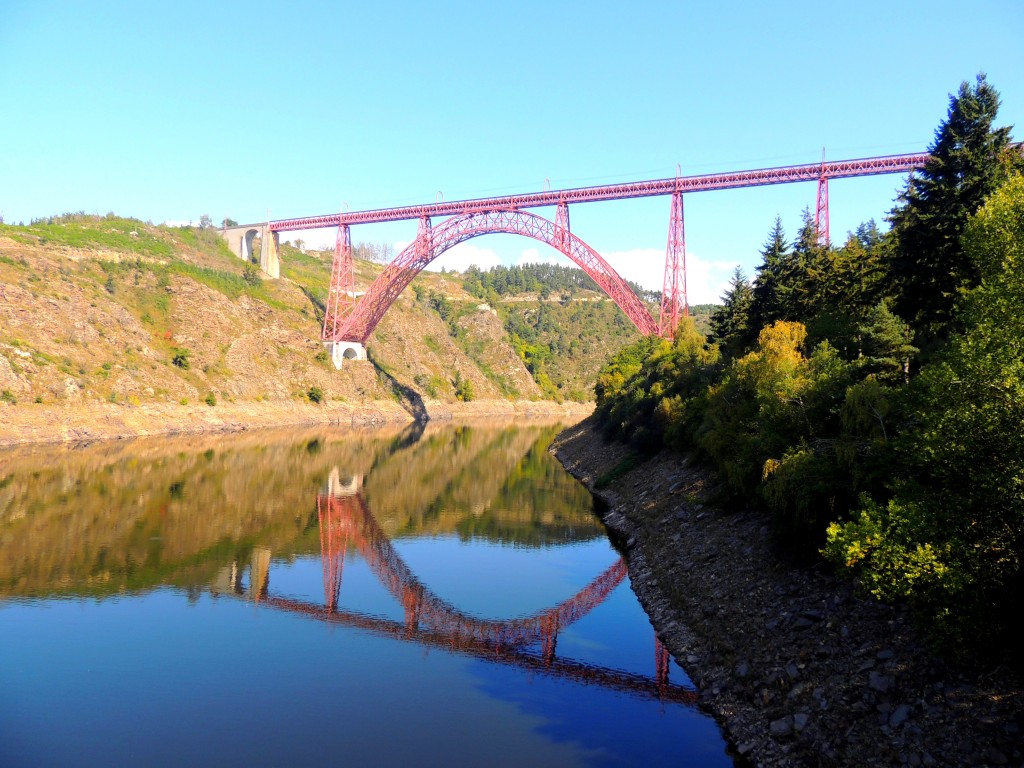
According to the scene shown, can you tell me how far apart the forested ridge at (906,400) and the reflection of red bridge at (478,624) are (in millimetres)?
4049

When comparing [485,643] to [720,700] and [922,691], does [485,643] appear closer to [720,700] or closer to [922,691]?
[720,700]

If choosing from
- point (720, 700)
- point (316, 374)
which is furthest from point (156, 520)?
point (316, 374)

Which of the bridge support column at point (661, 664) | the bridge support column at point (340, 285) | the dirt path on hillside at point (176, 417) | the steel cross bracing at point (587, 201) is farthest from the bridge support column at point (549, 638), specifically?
the bridge support column at point (340, 285)

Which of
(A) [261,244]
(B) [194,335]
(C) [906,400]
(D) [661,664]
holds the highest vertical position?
(A) [261,244]

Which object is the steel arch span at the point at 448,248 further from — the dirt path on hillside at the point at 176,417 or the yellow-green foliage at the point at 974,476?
the yellow-green foliage at the point at 974,476

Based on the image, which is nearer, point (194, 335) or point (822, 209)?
point (822, 209)

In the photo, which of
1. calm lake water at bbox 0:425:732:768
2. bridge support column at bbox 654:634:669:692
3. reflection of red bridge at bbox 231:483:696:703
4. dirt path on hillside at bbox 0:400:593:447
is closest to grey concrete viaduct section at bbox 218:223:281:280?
dirt path on hillside at bbox 0:400:593:447

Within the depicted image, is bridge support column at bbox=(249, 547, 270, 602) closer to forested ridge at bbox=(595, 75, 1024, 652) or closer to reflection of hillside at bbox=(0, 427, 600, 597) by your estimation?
reflection of hillside at bbox=(0, 427, 600, 597)

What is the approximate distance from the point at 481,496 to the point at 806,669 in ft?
75.2

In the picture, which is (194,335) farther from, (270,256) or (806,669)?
(806,669)

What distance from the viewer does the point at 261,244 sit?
280 ft

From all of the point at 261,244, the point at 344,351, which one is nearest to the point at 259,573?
the point at 344,351

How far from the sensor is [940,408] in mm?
8664

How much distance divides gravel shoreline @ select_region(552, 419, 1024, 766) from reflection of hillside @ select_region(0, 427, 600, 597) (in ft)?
29.3
